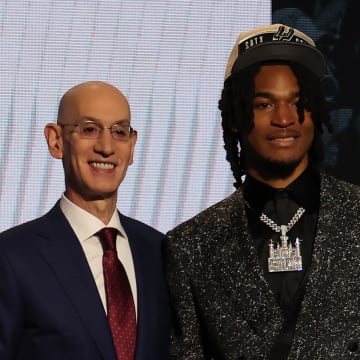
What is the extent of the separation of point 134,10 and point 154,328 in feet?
4.53

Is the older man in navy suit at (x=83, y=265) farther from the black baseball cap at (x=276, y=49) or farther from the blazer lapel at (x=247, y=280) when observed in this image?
the black baseball cap at (x=276, y=49)

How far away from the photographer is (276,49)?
2.30 m

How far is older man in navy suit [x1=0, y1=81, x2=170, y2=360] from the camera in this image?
7.08 feet

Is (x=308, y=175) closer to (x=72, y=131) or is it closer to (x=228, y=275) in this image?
(x=228, y=275)

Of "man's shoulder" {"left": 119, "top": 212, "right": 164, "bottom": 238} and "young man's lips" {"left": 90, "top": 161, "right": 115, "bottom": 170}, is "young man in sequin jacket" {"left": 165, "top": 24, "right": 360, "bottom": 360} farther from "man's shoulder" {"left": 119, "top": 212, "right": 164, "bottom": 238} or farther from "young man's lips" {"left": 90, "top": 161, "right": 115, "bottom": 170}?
"young man's lips" {"left": 90, "top": 161, "right": 115, "bottom": 170}

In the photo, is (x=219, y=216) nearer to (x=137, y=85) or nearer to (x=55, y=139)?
(x=55, y=139)

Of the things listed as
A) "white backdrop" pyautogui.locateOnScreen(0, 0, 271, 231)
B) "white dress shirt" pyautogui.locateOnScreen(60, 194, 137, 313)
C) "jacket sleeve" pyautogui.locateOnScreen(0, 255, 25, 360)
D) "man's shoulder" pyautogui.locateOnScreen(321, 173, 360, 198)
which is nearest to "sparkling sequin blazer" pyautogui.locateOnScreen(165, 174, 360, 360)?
"man's shoulder" pyautogui.locateOnScreen(321, 173, 360, 198)

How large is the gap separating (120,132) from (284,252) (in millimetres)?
455

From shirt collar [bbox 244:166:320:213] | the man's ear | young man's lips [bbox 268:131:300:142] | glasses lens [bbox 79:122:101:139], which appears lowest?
shirt collar [bbox 244:166:320:213]

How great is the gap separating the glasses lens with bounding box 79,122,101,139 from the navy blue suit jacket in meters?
0.19

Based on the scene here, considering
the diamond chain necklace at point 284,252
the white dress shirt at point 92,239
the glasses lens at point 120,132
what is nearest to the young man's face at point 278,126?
the diamond chain necklace at point 284,252

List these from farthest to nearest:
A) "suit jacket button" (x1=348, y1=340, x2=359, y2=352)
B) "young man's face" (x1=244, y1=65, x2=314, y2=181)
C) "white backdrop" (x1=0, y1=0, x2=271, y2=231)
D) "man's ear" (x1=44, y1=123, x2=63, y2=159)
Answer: "white backdrop" (x1=0, y1=0, x2=271, y2=231) < "man's ear" (x1=44, y1=123, x2=63, y2=159) < "young man's face" (x1=244, y1=65, x2=314, y2=181) < "suit jacket button" (x1=348, y1=340, x2=359, y2=352)

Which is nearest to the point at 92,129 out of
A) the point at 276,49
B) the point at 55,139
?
the point at 55,139

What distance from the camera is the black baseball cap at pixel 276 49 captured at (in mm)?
2299
